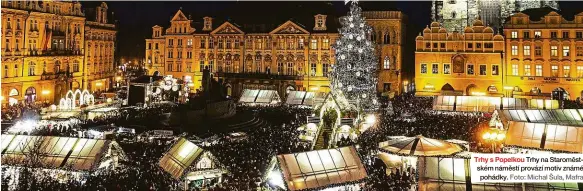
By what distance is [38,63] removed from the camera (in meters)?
48.1

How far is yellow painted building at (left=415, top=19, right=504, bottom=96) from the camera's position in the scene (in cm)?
5028

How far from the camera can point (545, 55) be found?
48.7m

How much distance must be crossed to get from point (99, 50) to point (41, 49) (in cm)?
1338

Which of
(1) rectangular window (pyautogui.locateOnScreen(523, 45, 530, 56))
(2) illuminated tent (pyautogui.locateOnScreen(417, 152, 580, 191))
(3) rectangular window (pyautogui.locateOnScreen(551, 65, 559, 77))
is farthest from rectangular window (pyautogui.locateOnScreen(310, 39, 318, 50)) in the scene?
(2) illuminated tent (pyautogui.locateOnScreen(417, 152, 580, 191))

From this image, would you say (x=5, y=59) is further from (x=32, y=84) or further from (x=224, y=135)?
(x=224, y=135)

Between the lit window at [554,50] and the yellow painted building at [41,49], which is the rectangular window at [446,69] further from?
the yellow painted building at [41,49]

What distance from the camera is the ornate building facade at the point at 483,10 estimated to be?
55.0 meters

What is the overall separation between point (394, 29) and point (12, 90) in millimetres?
41061

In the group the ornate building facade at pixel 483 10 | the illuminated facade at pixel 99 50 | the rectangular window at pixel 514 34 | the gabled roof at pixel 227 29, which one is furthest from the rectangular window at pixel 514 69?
the illuminated facade at pixel 99 50

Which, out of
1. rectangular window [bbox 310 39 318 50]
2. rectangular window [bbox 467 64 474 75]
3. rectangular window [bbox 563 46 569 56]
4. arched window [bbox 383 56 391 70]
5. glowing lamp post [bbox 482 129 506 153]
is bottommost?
glowing lamp post [bbox 482 129 506 153]

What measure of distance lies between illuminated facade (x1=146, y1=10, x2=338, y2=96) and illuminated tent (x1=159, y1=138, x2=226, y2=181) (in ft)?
125

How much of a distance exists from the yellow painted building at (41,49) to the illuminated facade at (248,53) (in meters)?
11.3

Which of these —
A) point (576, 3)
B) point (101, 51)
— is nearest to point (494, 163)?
point (576, 3)

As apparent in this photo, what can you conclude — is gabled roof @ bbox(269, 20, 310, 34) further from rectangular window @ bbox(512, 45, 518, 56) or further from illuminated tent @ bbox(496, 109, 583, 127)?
illuminated tent @ bbox(496, 109, 583, 127)
